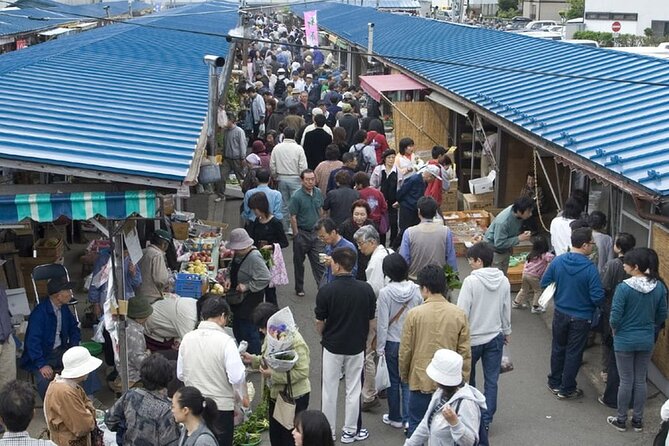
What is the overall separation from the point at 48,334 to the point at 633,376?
4.90 meters

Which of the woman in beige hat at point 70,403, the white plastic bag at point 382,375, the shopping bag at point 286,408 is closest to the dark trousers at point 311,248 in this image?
the white plastic bag at point 382,375

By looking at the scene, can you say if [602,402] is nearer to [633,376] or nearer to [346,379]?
[633,376]

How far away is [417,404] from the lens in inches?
281

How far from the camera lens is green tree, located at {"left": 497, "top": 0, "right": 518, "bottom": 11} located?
3159 inches

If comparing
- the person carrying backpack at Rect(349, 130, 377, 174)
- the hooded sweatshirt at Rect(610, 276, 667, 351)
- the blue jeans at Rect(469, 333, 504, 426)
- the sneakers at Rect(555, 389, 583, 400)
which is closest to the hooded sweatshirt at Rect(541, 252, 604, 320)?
the hooded sweatshirt at Rect(610, 276, 667, 351)

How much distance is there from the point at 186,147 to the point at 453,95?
7.23m

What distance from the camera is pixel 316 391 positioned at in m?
8.84

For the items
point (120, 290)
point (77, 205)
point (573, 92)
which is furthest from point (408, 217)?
point (77, 205)

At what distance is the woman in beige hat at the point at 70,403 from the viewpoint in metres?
6.17

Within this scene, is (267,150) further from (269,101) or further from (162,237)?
(162,237)

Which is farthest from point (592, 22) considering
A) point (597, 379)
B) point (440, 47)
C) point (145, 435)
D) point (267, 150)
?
point (145, 435)

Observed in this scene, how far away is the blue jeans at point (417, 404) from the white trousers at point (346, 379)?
511 millimetres

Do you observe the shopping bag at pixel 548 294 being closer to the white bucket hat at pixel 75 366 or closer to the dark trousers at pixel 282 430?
the dark trousers at pixel 282 430

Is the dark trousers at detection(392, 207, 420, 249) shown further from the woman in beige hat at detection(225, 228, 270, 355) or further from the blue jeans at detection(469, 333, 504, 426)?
the blue jeans at detection(469, 333, 504, 426)
